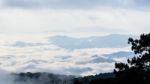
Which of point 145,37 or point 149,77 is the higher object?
point 145,37

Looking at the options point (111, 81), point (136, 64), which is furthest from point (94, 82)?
point (136, 64)

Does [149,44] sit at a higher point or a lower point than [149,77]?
higher

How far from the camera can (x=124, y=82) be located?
84875 mm

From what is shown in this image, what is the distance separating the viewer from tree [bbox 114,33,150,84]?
84.6 m

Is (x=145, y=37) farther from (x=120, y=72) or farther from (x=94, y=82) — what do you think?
(x=94, y=82)

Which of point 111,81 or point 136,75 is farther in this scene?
point 111,81

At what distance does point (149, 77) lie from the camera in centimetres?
8525

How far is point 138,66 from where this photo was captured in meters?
86.8

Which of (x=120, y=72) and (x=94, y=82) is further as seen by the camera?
(x=94, y=82)

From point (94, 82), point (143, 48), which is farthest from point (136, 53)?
point (94, 82)

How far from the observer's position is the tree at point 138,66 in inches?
3329

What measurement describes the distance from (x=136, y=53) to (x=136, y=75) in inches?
235

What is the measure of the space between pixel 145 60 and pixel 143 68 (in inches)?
55.4

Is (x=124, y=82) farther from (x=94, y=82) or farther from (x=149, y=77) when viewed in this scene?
(x=94, y=82)
